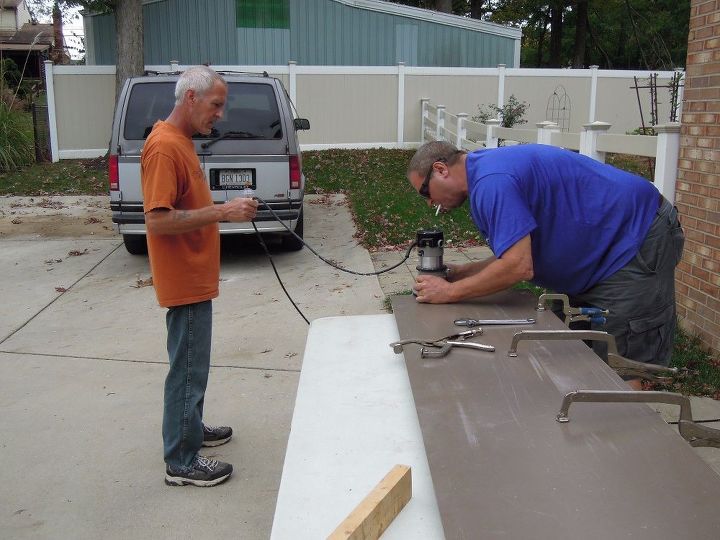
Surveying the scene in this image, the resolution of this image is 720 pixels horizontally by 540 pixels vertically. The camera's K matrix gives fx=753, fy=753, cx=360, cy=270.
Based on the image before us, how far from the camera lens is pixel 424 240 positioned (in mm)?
3225

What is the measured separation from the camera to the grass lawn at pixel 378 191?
16.1ft

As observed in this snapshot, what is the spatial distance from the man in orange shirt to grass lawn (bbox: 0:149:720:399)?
2.73 metres

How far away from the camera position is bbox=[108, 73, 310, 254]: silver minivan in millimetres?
7684

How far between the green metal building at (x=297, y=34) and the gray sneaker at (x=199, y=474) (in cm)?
1666

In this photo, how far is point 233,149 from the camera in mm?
7742

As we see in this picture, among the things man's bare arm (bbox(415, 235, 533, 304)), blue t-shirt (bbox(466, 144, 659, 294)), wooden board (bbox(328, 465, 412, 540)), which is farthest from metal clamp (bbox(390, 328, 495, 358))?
wooden board (bbox(328, 465, 412, 540))

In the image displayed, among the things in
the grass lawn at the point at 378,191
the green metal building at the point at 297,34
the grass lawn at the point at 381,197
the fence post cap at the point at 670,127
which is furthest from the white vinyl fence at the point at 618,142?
the green metal building at the point at 297,34

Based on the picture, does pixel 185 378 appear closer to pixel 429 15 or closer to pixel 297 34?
pixel 297 34

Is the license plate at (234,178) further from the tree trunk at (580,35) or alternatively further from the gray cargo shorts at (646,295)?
the tree trunk at (580,35)

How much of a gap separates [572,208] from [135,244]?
267 inches

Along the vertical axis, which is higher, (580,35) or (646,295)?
(580,35)

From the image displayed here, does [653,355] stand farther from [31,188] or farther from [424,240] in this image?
[31,188]

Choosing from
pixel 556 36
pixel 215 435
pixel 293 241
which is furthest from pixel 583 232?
pixel 556 36

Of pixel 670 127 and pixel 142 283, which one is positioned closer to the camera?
pixel 670 127
